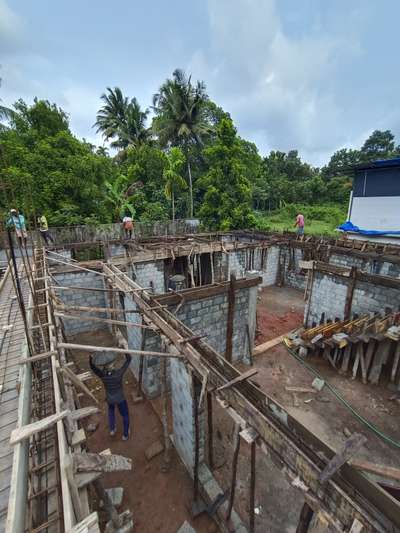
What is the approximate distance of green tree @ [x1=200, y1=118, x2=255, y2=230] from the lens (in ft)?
64.1

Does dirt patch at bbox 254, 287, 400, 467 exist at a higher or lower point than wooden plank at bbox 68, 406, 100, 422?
lower

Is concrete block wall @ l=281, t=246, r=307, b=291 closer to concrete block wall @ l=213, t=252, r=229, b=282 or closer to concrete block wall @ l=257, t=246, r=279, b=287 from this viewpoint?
concrete block wall @ l=257, t=246, r=279, b=287

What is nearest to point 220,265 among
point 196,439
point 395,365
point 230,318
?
point 230,318

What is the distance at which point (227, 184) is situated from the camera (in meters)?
20.2

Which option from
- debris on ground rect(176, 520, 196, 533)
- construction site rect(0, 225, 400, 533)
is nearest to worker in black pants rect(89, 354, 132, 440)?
construction site rect(0, 225, 400, 533)

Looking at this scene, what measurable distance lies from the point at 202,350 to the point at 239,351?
4207 mm

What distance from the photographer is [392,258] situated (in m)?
10.4

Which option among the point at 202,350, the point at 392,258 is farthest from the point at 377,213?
the point at 202,350

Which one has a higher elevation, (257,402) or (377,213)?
(377,213)

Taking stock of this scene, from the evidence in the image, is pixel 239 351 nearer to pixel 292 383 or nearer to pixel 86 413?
pixel 292 383

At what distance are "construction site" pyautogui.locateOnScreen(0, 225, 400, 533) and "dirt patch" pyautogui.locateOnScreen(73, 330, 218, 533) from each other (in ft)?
0.09

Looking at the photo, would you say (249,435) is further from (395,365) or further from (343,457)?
(395,365)

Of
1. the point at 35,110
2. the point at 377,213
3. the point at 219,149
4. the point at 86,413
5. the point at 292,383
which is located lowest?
the point at 292,383

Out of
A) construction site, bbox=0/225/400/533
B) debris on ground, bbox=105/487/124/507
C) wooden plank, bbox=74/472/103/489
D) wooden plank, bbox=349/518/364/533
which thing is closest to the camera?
wooden plank, bbox=349/518/364/533
